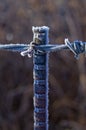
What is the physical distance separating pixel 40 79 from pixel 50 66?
2182mm

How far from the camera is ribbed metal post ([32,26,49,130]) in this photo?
1.65 feet

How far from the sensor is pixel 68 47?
0.49 metres

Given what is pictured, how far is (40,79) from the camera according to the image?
506 mm

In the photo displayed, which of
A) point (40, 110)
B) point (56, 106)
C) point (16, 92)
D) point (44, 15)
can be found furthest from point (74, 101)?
point (40, 110)

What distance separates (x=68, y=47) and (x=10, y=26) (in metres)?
2.31

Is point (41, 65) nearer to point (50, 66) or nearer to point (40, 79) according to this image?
point (40, 79)

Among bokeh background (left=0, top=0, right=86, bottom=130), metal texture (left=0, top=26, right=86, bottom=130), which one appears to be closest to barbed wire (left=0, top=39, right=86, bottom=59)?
metal texture (left=0, top=26, right=86, bottom=130)

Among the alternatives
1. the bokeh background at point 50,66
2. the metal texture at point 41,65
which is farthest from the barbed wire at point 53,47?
the bokeh background at point 50,66

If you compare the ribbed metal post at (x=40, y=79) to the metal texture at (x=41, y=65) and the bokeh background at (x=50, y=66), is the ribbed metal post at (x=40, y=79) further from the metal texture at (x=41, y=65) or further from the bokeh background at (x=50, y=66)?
the bokeh background at (x=50, y=66)

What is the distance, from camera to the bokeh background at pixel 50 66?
8.80ft

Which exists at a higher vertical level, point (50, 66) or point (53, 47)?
point (50, 66)

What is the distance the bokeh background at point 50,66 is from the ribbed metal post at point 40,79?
6.99ft

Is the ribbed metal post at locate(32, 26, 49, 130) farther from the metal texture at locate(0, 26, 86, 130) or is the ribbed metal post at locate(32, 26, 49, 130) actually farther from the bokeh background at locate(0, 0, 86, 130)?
the bokeh background at locate(0, 0, 86, 130)

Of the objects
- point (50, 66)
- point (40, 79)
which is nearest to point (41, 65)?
point (40, 79)
